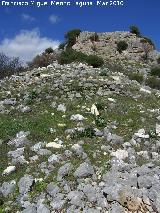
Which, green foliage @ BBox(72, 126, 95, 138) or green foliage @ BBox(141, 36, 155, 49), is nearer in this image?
green foliage @ BBox(72, 126, 95, 138)

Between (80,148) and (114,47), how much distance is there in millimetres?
34028

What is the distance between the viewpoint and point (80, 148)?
13.4 m

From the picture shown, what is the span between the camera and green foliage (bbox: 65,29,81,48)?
48094mm

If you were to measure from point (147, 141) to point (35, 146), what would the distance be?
11.4 feet

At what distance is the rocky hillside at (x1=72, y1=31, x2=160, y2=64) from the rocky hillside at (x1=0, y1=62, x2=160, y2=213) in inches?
978

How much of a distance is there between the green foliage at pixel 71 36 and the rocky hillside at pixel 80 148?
27.7m

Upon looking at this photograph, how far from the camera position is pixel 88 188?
11.5m

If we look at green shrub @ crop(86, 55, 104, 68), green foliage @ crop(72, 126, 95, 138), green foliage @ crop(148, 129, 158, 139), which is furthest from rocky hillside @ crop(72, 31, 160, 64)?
green foliage @ crop(72, 126, 95, 138)

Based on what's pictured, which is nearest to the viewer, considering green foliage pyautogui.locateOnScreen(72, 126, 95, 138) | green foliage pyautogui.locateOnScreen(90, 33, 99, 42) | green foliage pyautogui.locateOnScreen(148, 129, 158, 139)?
green foliage pyautogui.locateOnScreen(72, 126, 95, 138)

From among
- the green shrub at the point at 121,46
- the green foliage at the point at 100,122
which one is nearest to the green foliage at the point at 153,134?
the green foliage at the point at 100,122

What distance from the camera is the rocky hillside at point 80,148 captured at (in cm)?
1129

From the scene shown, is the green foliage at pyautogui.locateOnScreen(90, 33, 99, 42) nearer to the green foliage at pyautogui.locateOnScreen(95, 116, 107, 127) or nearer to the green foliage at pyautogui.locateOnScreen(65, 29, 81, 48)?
the green foliage at pyautogui.locateOnScreen(65, 29, 81, 48)

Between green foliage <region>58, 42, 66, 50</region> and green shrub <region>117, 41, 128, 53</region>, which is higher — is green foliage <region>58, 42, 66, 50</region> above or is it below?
below

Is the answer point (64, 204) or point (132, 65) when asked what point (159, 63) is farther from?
point (64, 204)
